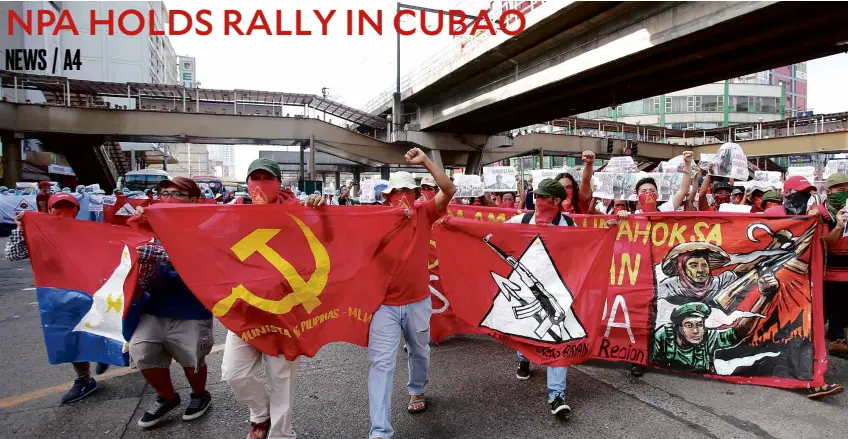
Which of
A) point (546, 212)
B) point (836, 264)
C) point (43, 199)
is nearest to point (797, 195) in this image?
point (836, 264)

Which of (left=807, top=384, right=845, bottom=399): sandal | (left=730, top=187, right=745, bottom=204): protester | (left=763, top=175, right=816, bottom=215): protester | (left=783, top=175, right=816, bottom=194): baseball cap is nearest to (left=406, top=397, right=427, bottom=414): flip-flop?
(left=807, top=384, right=845, bottom=399): sandal

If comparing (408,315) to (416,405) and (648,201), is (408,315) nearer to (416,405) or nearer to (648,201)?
(416,405)

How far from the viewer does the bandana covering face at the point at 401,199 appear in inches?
148

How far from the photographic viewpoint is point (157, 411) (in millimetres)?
3572

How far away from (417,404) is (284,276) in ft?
4.59

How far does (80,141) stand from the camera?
2841 cm

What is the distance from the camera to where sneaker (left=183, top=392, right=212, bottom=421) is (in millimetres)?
3621

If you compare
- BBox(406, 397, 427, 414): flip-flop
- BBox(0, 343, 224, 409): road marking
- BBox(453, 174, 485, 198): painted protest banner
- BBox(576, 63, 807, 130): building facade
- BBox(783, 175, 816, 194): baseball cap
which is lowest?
BBox(0, 343, 224, 409): road marking

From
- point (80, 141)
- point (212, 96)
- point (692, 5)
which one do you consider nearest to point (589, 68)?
point (692, 5)

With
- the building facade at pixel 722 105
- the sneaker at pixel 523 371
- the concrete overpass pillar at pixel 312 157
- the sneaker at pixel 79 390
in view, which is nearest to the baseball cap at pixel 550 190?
the sneaker at pixel 523 371

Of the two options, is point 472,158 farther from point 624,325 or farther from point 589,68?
point 624,325

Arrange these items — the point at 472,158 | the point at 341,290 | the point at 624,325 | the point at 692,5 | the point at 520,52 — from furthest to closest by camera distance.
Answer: the point at 472,158
the point at 520,52
the point at 692,5
the point at 624,325
the point at 341,290

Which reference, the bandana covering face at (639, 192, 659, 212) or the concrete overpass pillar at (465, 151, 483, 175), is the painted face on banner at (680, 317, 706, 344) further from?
the concrete overpass pillar at (465, 151, 483, 175)

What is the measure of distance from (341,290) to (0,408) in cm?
285
